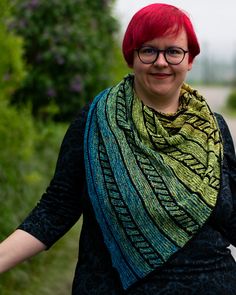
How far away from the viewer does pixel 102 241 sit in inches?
88.6

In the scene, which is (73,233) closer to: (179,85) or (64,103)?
(64,103)

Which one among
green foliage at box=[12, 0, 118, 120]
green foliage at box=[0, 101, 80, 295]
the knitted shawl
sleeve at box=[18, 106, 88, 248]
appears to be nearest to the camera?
the knitted shawl

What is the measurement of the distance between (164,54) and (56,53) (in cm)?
665

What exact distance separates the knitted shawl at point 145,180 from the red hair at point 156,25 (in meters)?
0.19

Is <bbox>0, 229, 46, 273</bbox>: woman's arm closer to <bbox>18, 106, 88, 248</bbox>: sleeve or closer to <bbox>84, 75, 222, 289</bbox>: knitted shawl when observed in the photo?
<bbox>18, 106, 88, 248</bbox>: sleeve

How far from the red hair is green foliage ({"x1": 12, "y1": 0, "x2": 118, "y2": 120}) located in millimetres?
6381

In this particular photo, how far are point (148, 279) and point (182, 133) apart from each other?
45 centimetres

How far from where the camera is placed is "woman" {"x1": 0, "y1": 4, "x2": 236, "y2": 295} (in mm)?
2166

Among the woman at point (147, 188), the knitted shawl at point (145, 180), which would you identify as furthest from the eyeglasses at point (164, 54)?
the knitted shawl at point (145, 180)

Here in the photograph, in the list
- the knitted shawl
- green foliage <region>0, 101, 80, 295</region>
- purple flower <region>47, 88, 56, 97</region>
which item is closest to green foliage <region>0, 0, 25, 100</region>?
green foliage <region>0, 101, 80, 295</region>

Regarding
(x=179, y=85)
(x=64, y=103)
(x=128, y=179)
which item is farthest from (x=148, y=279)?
(x=64, y=103)

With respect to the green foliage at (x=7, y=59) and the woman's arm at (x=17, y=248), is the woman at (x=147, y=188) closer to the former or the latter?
the woman's arm at (x=17, y=248)

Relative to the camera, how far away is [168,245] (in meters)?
2.15

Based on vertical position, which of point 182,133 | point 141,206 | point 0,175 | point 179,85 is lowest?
point 0,175
